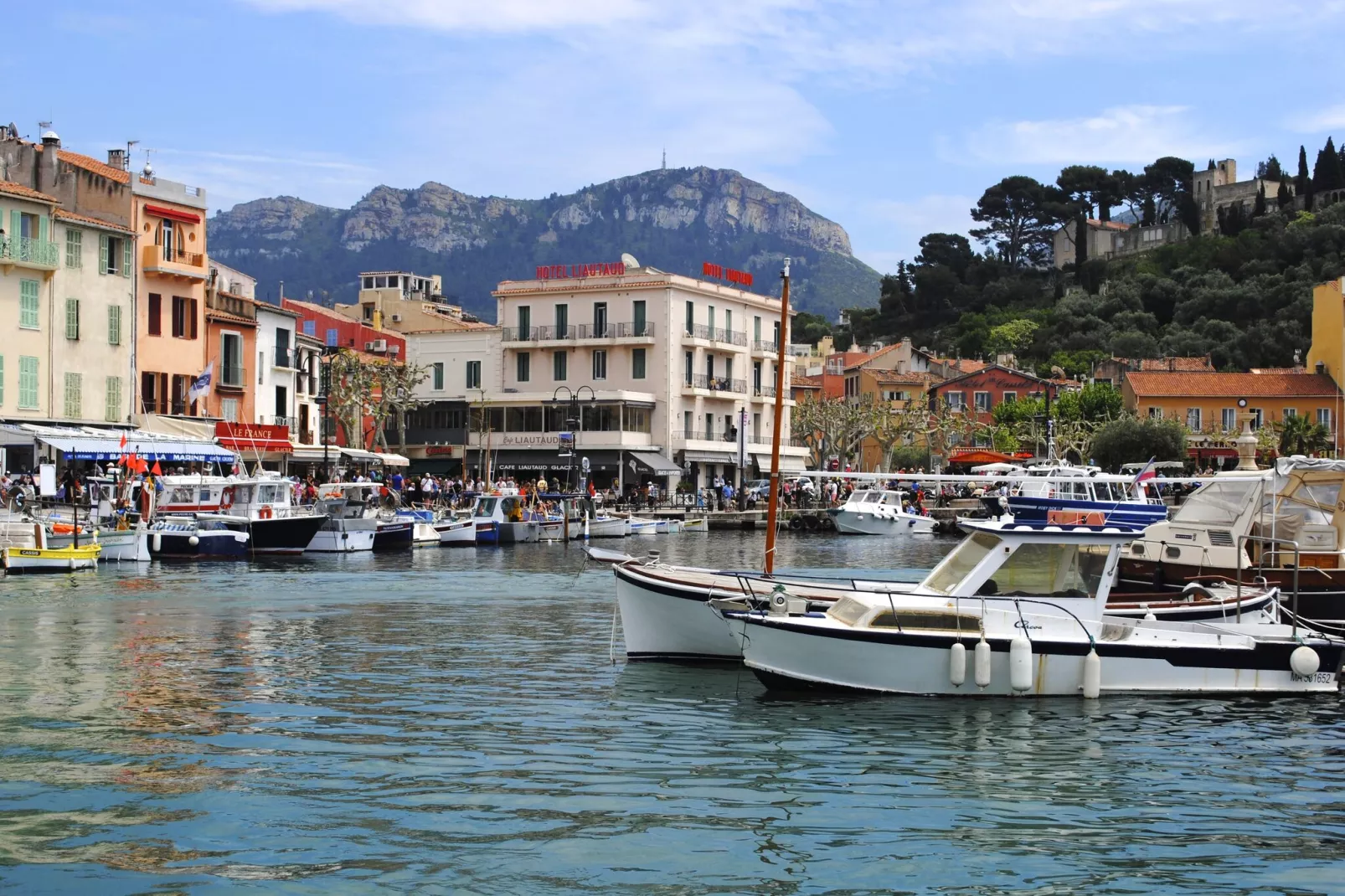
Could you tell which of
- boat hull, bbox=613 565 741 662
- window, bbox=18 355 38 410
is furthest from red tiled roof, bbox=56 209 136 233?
boat hull, bbox=613 565 741 662

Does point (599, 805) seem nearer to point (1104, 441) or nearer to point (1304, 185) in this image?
point (1104, 441)

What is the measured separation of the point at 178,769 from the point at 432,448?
78640 mm

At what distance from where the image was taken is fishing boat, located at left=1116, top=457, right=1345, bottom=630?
2828cm

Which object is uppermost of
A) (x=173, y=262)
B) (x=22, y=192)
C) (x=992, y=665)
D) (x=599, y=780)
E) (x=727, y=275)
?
(x=727, y=275)

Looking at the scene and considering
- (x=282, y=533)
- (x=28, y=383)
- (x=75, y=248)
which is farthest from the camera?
(x=75, y=248)

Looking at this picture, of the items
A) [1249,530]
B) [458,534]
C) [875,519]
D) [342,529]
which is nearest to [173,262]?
[342,529]

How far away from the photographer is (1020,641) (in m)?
20.9

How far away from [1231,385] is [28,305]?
77.4 m

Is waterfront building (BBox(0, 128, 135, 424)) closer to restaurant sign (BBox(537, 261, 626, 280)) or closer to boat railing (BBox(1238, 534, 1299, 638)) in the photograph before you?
restaurant sign (BBox(537, 261, 626, 280))

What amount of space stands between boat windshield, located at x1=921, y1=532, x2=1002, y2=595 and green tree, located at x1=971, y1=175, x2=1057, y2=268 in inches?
6433

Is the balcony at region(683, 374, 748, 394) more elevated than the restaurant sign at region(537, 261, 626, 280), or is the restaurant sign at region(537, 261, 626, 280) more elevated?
the restaurant sign at region(537, 261, 626, 280)

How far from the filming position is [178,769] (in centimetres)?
1666

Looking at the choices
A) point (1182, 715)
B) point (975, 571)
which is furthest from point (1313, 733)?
point (975, 571)

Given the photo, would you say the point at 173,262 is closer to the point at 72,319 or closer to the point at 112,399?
the point at 72,319
